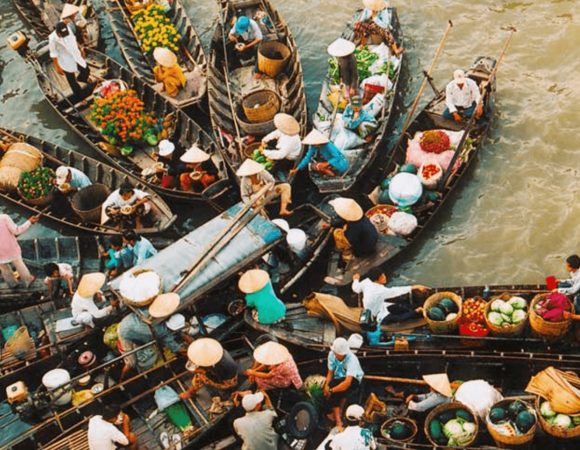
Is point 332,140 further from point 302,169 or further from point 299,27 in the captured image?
point 299,27

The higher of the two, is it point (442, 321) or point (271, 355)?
point (271, 355)

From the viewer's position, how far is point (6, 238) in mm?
11883

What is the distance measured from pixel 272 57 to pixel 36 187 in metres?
6.26

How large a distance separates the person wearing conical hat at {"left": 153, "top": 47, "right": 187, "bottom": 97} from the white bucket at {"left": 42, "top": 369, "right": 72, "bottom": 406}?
298 inches

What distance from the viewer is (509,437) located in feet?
29.1

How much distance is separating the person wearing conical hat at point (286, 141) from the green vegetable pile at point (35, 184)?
4610mm

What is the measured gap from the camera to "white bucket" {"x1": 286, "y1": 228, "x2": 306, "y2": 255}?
11758 millimetres

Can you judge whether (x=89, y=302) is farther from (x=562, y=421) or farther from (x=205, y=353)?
(x=562, y=421)

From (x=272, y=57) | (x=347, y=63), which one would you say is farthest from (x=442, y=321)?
(x=272, y=57)

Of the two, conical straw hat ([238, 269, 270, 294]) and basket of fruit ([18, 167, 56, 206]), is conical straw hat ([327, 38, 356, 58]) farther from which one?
basket of fruit ([18, 167, 56, 206])

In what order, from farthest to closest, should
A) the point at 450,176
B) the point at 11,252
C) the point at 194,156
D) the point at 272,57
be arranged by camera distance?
the point at 272,57 → the point at 194,156 → the point at 450,176 → the point at 11,252

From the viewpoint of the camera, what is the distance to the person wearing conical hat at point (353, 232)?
11266 mm

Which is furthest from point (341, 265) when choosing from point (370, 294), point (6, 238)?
point (6, 238)

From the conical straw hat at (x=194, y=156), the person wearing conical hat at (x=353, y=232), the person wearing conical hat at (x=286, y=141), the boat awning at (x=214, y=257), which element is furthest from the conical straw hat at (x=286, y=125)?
the boat awning at (x=214, y=257)
